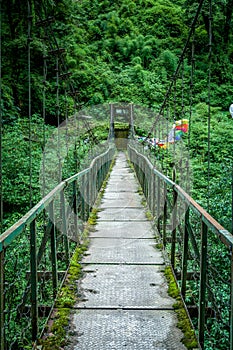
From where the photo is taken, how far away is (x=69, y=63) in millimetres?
15555

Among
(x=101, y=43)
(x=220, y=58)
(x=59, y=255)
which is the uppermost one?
(x=101, y=43)

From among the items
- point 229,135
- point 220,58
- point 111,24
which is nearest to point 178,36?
point 111,24

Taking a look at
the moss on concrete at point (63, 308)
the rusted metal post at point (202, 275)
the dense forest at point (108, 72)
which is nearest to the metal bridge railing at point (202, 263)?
the rusted metal post at point (202, 275)

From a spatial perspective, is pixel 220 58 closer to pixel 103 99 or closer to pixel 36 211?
pixel 103 99

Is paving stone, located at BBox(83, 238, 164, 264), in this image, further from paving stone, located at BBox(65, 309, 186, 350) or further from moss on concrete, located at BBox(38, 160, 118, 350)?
paving stone, located at BBox(65, 309, 186, 350)

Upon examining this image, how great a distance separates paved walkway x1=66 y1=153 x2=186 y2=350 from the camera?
5.63 feet

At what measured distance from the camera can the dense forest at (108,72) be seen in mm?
6102

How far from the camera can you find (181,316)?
1927 millimetres

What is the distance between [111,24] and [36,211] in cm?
2190

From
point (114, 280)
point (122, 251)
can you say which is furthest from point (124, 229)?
point (114, 280)

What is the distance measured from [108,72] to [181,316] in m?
18.4

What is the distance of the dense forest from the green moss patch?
1.34 m

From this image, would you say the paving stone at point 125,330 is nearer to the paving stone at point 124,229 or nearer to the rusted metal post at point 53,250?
the rusted metal post at point 53,250

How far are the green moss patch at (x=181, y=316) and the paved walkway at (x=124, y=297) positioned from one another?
0.02 meters
